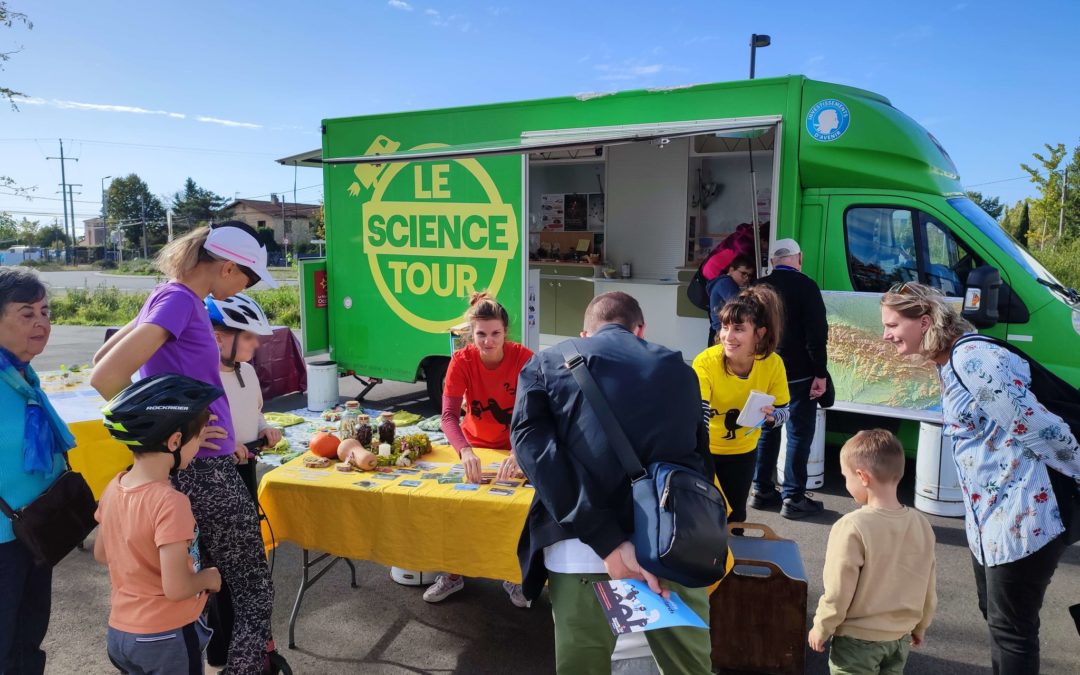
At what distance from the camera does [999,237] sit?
4.82 metres

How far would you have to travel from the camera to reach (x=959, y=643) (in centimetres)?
315

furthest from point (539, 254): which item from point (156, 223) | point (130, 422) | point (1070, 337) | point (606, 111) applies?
point (156, 223)

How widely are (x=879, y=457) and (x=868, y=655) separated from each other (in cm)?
69

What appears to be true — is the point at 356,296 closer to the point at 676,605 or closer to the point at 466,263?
the point at 466,263

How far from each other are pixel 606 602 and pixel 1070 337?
4291 mm

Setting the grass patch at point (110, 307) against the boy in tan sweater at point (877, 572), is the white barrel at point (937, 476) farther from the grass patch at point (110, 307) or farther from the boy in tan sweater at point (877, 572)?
the grass patch at point (110, 307)

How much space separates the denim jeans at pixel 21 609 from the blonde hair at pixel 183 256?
39.2 inches

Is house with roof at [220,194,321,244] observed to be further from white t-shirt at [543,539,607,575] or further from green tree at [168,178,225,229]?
white t-shirt at [543,539,607,575]

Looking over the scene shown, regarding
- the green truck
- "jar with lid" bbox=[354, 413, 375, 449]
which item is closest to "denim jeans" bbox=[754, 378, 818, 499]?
the green truck

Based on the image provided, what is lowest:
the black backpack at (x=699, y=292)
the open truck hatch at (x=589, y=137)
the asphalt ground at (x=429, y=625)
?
the asphalt ground at (x=429, y=625)

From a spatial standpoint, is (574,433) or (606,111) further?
(606,111)

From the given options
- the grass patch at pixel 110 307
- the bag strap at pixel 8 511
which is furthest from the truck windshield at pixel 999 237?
the grass patch at pixel 110 307

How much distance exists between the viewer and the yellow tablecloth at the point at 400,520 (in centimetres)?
276

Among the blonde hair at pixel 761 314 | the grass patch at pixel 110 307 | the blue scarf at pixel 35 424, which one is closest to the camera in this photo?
the blue scarf at pixel 35 424
